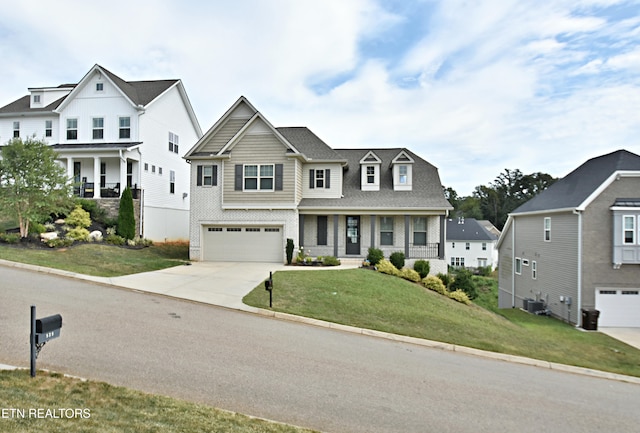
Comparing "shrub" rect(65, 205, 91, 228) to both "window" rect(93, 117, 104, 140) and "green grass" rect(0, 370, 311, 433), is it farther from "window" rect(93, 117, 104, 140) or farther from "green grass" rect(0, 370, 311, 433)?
"green grass" rect(0, 370, 311, 433)

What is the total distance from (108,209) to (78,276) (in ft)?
40.3

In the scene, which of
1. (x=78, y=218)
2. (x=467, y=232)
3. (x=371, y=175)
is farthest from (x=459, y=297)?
(x=467, y=232)

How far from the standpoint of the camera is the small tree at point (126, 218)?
23359 mm

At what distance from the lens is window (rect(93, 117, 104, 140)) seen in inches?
1053

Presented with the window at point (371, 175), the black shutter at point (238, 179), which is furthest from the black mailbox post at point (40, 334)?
the window at point (371, 175)

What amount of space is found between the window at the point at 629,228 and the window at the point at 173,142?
2847 centimetres

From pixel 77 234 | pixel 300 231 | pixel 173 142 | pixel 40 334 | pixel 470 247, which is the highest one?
pixel 173 142

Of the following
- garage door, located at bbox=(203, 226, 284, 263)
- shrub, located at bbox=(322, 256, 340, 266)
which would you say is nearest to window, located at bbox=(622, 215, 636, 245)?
shrub, located at bbox=(322, 256, 340, 266)

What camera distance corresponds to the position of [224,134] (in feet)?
74.0

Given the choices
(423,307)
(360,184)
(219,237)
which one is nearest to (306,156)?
(360,184)

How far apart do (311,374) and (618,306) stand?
1819cm

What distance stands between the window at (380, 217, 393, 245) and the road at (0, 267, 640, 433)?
13.6 metres

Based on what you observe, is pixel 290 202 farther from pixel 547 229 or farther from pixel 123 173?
pixel 547 229

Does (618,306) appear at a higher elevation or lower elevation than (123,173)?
lower
